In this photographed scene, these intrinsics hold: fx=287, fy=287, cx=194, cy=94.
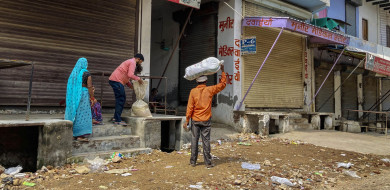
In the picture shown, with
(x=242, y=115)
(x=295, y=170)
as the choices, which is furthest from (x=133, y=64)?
(x=242, y=115)

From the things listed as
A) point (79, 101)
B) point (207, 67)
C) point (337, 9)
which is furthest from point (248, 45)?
point (337, 9)

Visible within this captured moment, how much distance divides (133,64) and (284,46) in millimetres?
7555

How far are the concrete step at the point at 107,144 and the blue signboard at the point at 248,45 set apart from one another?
493 cm

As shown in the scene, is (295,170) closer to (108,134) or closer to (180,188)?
(180,188)

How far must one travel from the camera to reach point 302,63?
40.3 feet

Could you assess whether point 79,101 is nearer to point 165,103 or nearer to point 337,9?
point 165,103

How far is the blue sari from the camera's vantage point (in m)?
5.00

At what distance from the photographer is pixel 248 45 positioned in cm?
923

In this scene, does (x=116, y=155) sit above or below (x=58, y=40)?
below

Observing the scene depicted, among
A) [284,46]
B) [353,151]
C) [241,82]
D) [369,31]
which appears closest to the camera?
[353,151]

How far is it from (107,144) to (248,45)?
567cm

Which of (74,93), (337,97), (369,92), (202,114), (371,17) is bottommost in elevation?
(202,114)

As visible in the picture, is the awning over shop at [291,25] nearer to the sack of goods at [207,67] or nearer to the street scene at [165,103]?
the street scene at [165,103]

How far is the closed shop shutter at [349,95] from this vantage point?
15.4 meters
